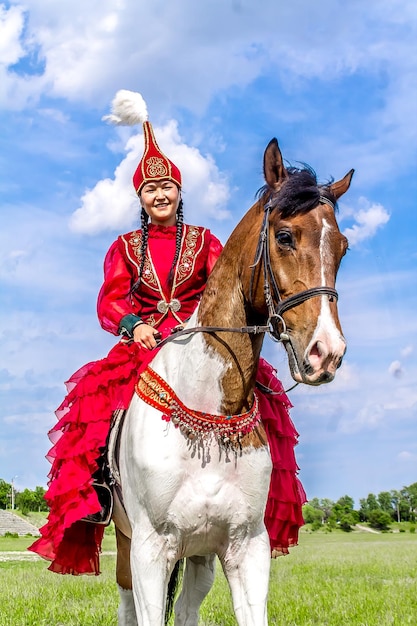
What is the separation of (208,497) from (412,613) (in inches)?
232

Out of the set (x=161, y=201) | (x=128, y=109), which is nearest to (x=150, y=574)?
(x=161, y=201)

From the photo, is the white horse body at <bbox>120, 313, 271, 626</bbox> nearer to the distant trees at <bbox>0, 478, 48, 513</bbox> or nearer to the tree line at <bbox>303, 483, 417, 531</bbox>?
the tree line at <bbox>303, 483, 417, 531</bbox>

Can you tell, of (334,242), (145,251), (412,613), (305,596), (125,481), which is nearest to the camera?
(334,242)

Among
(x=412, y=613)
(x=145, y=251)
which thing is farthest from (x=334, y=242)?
(x=412, y=613)

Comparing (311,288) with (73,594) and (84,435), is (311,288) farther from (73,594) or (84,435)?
(73,594)

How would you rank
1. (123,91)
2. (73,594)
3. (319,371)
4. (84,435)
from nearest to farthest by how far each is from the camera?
(319,371) → (84,435) → (123,91) → (73,594)

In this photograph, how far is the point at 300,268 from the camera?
3.88 metres

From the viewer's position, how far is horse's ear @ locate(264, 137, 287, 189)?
4.11m

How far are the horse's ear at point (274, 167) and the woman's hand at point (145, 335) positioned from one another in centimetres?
140

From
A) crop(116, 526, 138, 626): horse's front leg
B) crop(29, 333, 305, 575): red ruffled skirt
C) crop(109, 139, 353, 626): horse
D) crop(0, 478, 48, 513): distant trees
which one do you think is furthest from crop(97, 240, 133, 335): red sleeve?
crop(0, 478, 48, 513): distant trees

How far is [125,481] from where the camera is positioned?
4.60 metres

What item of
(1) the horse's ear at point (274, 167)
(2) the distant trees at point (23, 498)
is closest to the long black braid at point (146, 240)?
(1) the horse's ear at point (274, 167)

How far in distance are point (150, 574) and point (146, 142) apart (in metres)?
3.44

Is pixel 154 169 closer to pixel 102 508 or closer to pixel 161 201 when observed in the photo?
pixel 161 201
